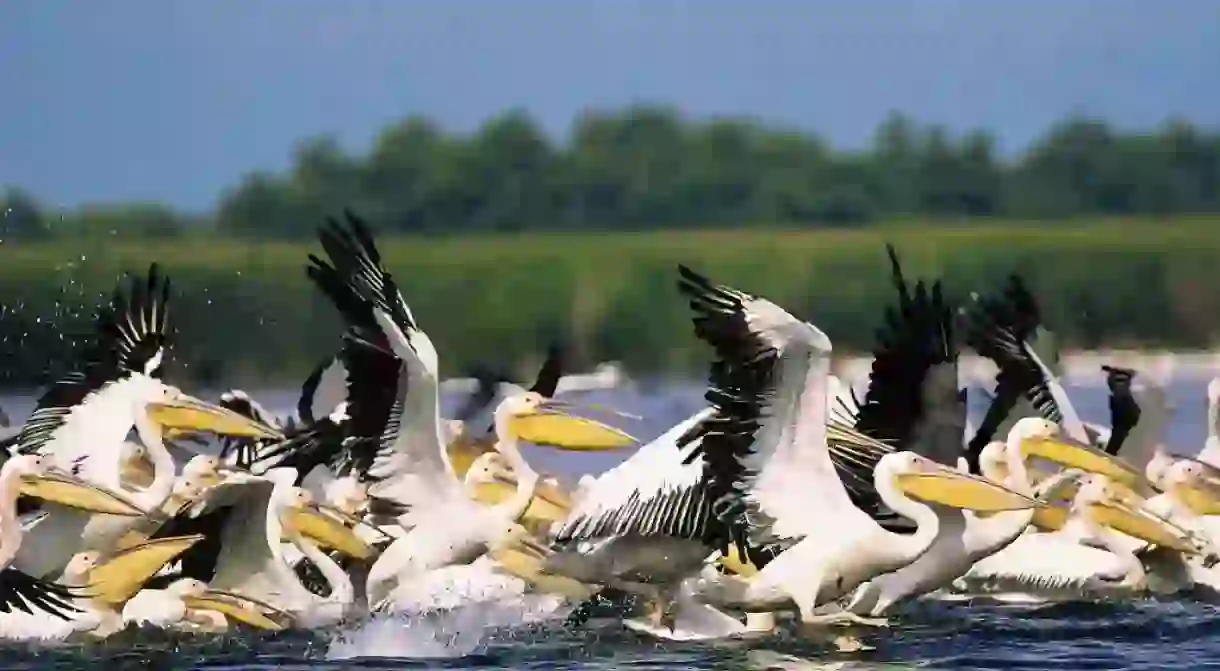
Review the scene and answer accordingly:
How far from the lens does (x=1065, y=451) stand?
1078 centimetres

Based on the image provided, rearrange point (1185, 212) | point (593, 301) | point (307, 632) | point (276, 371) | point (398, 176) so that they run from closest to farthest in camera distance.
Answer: point (307, 632)
point (276, 371)
point (593, 301)
point (1185, 212)
point (398, 176)

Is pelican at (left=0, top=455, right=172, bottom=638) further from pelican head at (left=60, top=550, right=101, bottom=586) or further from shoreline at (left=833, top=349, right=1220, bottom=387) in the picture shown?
shoreline at (left=833, top=349, right=1220, bottom=387)

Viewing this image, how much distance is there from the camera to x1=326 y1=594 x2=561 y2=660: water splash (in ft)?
28.9

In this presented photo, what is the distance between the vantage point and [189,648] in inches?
341

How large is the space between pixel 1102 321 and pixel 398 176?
1321 centimetres

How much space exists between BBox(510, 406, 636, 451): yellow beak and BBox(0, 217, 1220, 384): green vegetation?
303 inches

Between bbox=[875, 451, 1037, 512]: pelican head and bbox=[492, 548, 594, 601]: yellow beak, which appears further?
bbox=[492, 548, 594, 601]: yellow beak

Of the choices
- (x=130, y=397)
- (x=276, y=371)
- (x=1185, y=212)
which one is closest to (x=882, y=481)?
(x=130, y=397)

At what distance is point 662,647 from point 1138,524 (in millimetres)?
2574

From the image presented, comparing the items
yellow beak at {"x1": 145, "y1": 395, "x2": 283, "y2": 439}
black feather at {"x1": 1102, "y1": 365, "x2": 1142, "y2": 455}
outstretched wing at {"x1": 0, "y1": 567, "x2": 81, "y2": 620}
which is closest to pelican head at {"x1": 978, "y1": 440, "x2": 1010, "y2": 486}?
black feather at {"x1": 1102, "y1": 365, "x2": 1142, "y2": 455}

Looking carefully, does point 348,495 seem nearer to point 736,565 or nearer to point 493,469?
point 493,469

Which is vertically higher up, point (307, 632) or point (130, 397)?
point (130, 397)

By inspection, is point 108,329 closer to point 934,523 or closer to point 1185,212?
point 934,523

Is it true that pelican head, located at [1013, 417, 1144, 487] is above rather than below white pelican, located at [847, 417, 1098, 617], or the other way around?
above
